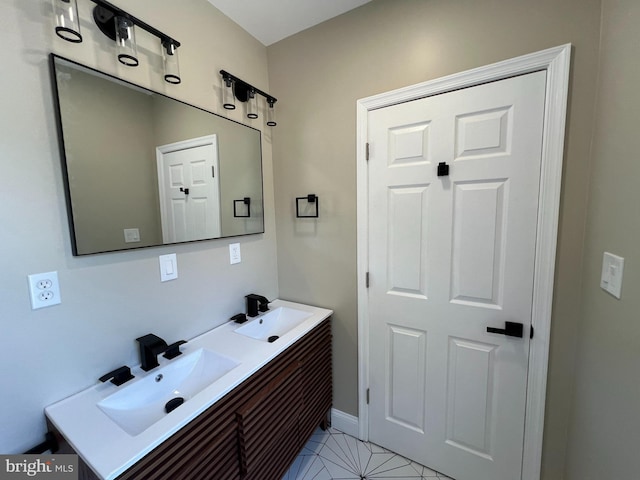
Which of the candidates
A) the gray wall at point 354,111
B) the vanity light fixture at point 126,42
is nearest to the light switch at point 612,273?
the gray wall at point 354,111

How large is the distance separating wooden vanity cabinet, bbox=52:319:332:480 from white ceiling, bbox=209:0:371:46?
190 centimetres

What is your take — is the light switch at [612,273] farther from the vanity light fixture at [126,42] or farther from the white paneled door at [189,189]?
the vanity light fixture at [126,42]

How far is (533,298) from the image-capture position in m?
1.23

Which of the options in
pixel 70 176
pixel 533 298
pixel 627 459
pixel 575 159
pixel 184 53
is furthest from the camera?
pixel 184 53

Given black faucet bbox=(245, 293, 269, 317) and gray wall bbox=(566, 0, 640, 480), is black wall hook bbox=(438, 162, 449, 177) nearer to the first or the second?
gray wall bbox=(566, 0, 640, 480)

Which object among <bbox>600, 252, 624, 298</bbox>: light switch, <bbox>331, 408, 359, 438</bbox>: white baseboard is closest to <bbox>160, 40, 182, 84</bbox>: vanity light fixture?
<bbox>600, 252, 624, 298</bbox>: light switch

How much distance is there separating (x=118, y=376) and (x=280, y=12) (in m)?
2.05

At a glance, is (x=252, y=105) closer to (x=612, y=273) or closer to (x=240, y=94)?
(x=240, y=94)

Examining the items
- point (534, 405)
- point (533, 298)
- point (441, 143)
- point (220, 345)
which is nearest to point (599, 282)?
point (533, 298)

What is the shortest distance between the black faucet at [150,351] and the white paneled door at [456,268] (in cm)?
116

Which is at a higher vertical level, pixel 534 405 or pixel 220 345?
pixel 220 345

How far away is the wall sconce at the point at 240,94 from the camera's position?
5.00 ft

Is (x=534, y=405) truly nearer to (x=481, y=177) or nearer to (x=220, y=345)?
(x=481, y=177)

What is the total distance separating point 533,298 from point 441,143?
2.85 ft
